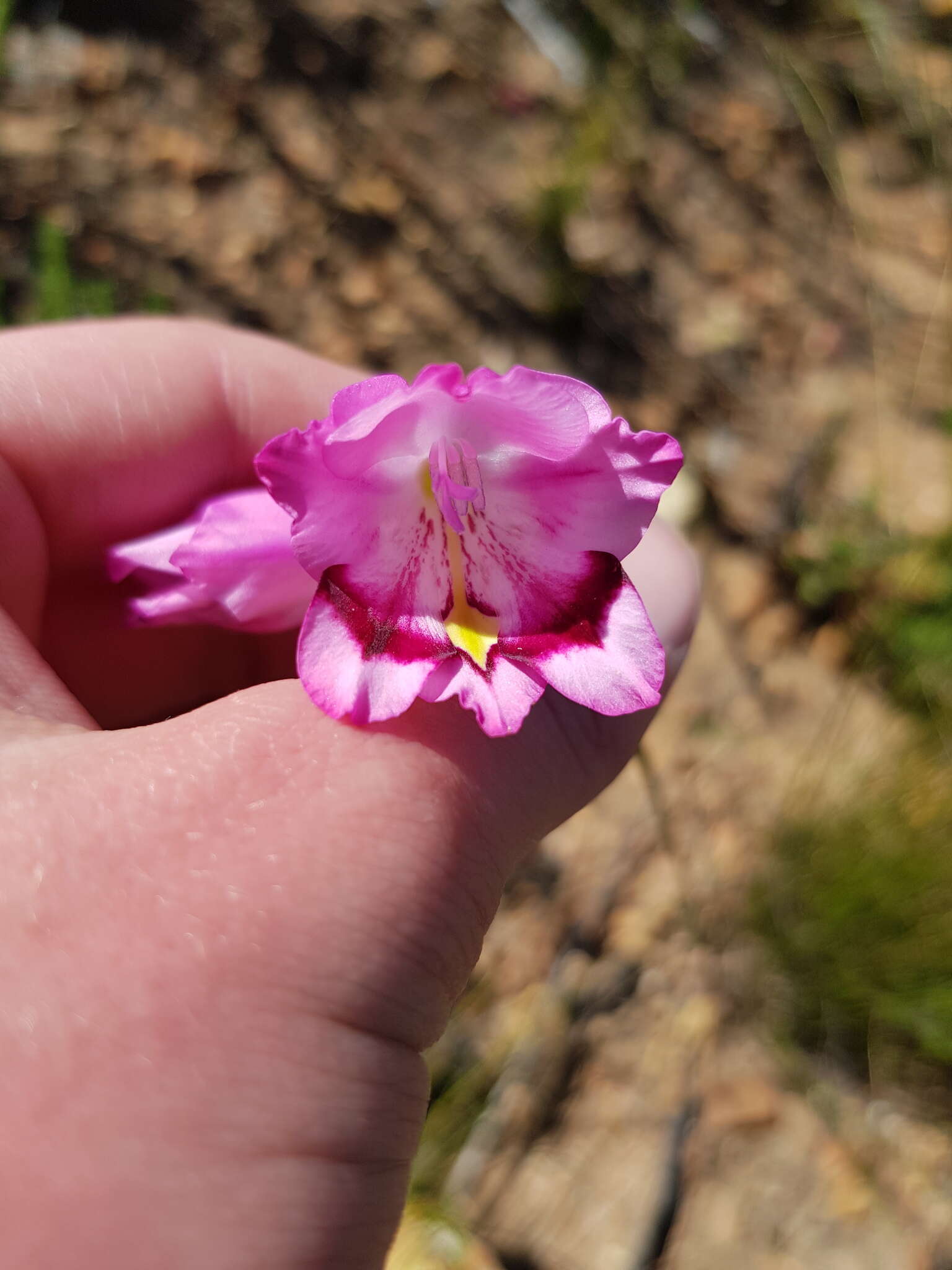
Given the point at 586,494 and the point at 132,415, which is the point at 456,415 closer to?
the point at 586,494

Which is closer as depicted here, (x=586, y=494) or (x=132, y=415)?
(x=586, y=494)

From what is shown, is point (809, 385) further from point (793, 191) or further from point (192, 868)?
point (192, 868)

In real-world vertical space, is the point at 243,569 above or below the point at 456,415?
below

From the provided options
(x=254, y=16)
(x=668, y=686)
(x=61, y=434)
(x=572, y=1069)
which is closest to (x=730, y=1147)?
(x=572, y=1069)

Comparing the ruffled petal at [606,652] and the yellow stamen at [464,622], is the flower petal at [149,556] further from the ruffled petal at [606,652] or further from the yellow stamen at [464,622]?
the ruffled petal at [606,652]

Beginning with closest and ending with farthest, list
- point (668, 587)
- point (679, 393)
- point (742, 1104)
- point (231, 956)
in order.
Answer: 1. point (231, 956)
2. point (668, 587)
3. point (742, 1104)
4. point (679, 393)

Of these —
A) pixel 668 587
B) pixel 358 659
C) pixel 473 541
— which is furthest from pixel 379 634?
pixel 668 587

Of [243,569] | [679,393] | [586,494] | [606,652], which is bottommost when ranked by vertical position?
[679,393]
